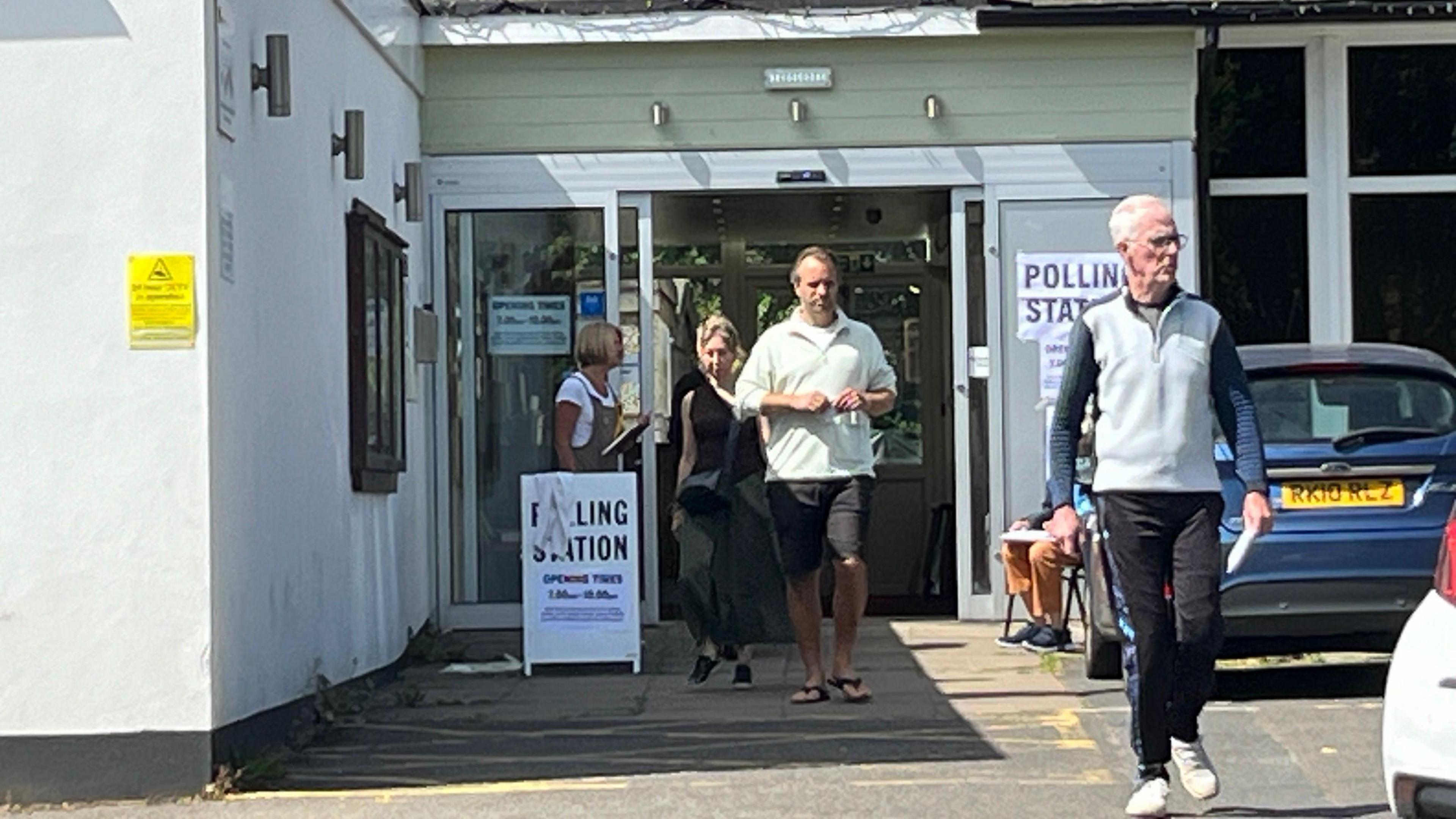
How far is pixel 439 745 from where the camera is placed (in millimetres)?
9633

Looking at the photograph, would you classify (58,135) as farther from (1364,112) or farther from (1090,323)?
(1364,112)

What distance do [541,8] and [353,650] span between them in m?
4.61

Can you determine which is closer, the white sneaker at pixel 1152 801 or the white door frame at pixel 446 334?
the white sneaker at pixel 1152 801

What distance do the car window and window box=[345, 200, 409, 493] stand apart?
156 inches

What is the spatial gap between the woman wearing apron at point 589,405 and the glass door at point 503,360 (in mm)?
1891

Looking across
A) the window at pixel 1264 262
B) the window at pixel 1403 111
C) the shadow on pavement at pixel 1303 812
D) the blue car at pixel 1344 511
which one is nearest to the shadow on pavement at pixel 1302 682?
the blue car at pixel 1344 511

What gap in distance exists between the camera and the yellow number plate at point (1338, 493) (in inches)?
390

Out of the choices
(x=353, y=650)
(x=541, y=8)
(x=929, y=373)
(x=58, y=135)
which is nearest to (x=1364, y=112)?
(x=929, y=373)

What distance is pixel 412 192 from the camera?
13.6 m

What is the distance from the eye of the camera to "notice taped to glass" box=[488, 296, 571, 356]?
1454cm

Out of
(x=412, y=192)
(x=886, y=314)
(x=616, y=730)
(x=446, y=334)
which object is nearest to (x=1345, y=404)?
(x=616, y=730)

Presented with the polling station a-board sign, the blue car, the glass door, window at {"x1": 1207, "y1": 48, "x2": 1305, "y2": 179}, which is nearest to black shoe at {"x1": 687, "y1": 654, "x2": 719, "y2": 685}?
the polling station a-board sign

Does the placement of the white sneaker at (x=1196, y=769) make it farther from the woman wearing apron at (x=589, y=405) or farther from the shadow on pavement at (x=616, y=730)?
the woman wearing apron at (x=589, y=405)

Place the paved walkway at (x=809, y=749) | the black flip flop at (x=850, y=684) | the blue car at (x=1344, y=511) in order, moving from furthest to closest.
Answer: the black flip flop at (x=850, y=684)
the blue car at (x=1344, y=511)
the paved walkway at (x=809, y=749)
